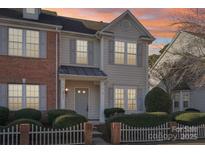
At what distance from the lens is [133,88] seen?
2178 centimetres

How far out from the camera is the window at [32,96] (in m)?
18.4

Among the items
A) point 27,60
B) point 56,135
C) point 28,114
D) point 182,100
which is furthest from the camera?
point 182,100

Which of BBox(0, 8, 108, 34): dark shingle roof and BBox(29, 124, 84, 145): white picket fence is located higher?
BBox(0, 8, 108, 34): dark shingle roof

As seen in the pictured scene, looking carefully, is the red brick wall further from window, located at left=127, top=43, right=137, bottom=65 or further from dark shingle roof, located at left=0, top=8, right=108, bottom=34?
window, located at left=127, top=43, right=137, bottom=65

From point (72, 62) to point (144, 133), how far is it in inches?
290

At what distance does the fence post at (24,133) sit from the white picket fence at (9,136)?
16 cm

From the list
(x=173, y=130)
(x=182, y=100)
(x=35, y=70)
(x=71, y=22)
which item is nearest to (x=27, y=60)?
(x=35, y=70)

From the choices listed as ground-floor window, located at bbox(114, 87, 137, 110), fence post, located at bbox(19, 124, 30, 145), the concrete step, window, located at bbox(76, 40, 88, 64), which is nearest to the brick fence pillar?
the concrete step

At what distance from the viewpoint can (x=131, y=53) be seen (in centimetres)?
2162

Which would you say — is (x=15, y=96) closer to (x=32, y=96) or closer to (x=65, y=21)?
(x=32, y=96)

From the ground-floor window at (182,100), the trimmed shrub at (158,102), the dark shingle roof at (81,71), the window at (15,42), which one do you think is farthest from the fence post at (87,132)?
the ground-floor window at (182,100)

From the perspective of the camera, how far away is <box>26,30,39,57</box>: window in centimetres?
1845

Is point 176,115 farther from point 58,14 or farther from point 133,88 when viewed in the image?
point 58,14

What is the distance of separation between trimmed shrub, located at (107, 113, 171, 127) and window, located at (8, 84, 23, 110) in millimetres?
→ 5696
